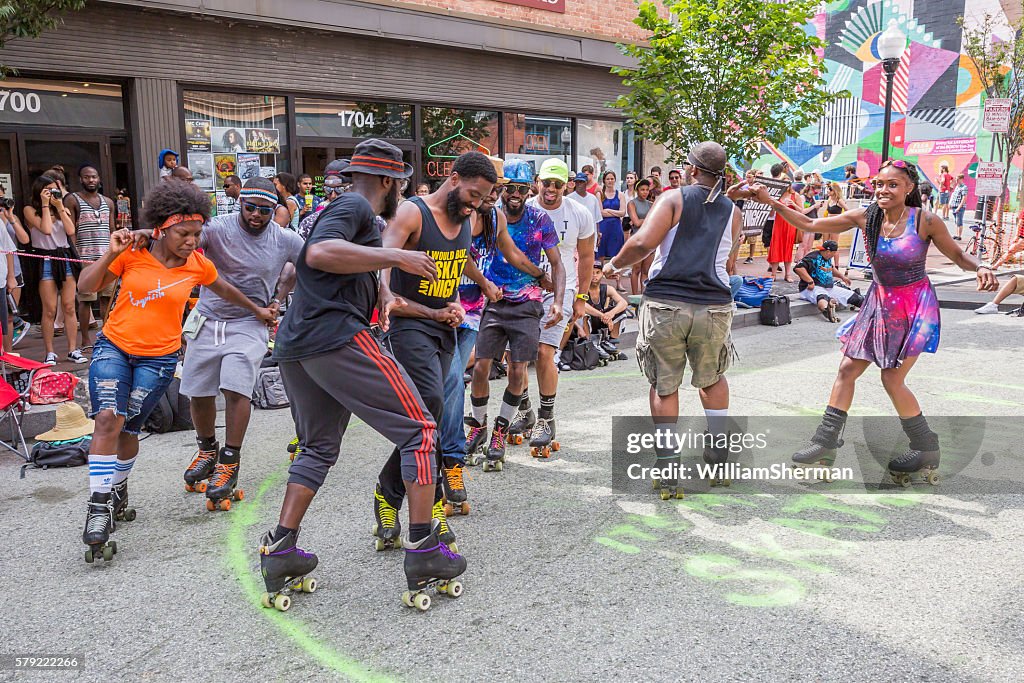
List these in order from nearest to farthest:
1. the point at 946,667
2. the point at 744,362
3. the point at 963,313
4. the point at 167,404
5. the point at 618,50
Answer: the point at 946,667 < the point at 167,404 < the point at 744,362 < the point at 963,313 < the point at 618,50

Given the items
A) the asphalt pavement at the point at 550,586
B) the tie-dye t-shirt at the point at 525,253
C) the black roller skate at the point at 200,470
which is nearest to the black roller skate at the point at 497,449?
the asphalt pavement at the point at 550,586

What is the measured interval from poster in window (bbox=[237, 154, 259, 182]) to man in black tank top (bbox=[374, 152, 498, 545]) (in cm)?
858

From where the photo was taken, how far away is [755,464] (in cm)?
564

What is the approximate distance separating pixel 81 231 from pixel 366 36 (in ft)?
17.8

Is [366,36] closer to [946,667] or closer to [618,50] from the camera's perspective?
[618,50]

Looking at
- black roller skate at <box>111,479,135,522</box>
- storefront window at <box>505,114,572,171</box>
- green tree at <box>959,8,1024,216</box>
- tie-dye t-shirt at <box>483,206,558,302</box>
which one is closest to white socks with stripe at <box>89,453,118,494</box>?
black roller skate at <box>111,479,135,522</box>

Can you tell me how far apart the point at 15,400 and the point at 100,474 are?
6.59ft

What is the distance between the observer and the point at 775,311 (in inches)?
466

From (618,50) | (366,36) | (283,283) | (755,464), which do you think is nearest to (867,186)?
(618,50)

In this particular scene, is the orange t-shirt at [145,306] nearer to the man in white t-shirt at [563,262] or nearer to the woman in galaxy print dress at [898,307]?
the man in white t-shirt at [563,262]

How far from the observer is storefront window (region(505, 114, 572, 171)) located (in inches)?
607

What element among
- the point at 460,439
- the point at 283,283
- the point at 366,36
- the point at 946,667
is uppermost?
the point at 366,36

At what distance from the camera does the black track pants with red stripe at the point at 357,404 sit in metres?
3.59

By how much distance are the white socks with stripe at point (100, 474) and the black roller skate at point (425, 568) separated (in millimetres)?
1694
